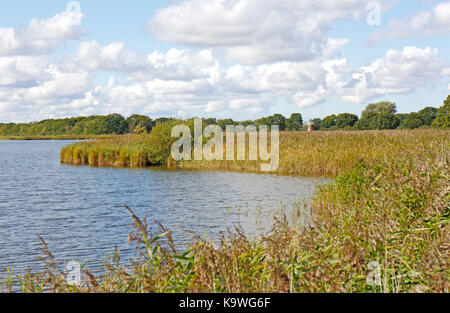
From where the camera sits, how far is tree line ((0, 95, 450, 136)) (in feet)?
243

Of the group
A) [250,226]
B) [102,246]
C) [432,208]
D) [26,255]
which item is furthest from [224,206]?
[432,208]

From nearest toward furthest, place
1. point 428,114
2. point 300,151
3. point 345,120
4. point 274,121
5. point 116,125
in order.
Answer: point 300,151 → point 428,114 → point 274,121 → point 345,120 → point 116,125

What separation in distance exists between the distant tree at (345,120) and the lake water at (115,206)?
57.9m

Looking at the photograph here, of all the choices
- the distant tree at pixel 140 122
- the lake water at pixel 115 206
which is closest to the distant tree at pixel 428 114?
the distant tree at pixel 140 122

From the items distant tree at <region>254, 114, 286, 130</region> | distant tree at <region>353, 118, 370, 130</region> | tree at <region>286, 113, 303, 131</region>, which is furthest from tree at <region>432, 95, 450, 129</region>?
tree at <region>286, 113, 303, 131</region>

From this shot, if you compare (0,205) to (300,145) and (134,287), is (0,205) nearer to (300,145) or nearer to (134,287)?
(134,287)

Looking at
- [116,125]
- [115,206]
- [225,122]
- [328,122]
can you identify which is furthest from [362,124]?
[115,206]

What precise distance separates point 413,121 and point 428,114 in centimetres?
594

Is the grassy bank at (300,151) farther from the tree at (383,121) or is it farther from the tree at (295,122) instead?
the tree at (383,121)

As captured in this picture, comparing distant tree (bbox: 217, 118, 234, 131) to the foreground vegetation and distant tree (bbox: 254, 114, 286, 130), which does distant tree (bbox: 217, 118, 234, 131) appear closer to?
distant tree (bbox: 254, 114, 286, 130)

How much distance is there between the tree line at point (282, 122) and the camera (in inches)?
2918

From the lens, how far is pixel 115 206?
1661cm

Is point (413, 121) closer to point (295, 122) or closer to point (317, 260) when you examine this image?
point (295, 122)

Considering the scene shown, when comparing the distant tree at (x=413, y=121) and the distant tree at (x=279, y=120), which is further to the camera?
the distant tree at (x=279, y=120)
